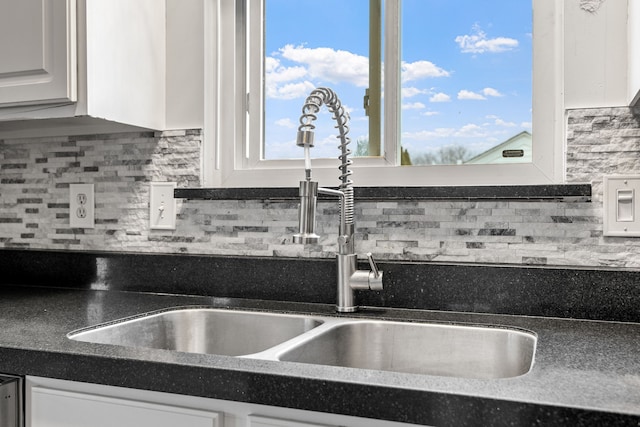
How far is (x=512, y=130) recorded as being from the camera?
60.7 inches

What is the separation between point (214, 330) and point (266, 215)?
1.13 ft

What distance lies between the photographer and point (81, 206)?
1.84 meters

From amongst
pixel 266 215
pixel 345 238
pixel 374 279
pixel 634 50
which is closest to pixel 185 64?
pixel 266 215

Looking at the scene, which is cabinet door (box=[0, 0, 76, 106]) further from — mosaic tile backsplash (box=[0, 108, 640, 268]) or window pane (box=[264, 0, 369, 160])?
window pane (box=[264, 0, 369, 160])

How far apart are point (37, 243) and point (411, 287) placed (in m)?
1.21

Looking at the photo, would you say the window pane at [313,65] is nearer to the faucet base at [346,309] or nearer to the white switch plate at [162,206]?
the white switch plate at [162,206]

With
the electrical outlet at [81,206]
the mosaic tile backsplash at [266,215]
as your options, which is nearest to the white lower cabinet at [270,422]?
the mosaic tile backsplash at [266,215]

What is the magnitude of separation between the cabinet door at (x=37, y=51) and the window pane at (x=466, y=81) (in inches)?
33.5

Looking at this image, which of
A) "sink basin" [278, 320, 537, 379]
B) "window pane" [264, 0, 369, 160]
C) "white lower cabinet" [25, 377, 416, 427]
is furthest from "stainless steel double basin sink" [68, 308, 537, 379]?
"window pane" [264, 0, 369, 160]

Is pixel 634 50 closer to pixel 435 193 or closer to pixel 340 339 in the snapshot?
pixel 435 193

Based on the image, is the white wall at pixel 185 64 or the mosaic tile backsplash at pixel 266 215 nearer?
the mosaic tile backsplash at pixel 266 215

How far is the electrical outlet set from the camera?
1826mm

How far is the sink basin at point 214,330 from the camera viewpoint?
1.38 metres

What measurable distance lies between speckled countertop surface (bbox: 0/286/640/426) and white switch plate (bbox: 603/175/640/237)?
211 millimetres
